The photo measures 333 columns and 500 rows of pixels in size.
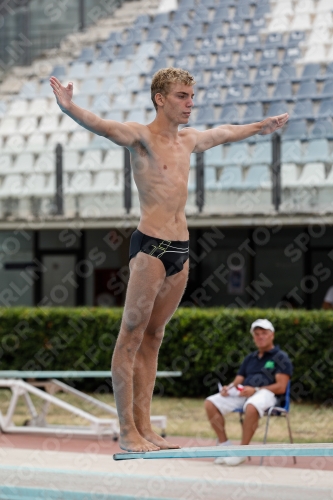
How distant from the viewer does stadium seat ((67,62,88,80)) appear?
20078 mm

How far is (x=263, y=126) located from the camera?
542cm

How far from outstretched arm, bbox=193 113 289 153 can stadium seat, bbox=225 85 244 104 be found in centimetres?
1178

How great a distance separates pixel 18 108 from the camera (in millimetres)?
19969

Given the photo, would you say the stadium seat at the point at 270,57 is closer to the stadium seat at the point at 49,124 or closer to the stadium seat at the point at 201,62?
the stadium seat at the point at 201,62

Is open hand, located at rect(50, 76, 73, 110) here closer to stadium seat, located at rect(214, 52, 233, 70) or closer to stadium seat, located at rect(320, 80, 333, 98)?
stadium seat, located at rect(320, 80, 333, 98)

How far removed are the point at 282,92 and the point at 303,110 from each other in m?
0.72

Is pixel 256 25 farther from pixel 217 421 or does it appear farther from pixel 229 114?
pixel 217 421

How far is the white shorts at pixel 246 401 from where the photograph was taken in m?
9.19

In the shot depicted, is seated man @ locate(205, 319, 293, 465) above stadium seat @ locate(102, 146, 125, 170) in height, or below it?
below

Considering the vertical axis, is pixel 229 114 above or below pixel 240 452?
above

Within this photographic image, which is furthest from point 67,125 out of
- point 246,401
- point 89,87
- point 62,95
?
point 62,95

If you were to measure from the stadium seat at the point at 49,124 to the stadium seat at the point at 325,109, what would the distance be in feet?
17.1

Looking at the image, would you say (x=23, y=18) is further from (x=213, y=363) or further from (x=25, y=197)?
(x=213, y=363)

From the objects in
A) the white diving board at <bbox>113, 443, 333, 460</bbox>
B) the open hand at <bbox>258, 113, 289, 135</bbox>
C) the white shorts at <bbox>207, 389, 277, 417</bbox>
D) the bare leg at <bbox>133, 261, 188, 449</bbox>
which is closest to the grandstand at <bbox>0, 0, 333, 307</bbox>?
the white shorts at <bbox>207, 389, 277, 417</bbox>
